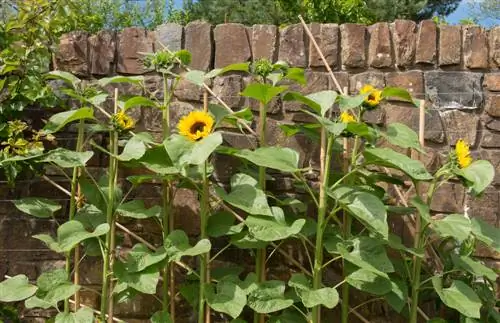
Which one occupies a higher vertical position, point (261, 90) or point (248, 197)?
point (261, 90)

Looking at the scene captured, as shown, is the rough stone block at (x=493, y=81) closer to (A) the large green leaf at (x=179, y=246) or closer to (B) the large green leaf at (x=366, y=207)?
(B) the large green leaf at (x=366, y=207)

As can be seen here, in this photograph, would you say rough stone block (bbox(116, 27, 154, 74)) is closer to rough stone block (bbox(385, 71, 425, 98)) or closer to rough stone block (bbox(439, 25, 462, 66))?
rough stone block (bbox(385, 71, 425, 98))

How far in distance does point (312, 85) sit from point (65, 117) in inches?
36.8

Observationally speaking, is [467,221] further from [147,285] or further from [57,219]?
[57,219]

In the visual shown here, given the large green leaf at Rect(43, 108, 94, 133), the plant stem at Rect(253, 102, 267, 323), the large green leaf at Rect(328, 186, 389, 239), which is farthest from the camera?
the plant stem at Rect(253, 102, 267, 323)

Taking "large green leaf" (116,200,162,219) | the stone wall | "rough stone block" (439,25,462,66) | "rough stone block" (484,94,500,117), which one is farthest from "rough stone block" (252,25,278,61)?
"rough stone block" (484,94,500,117)

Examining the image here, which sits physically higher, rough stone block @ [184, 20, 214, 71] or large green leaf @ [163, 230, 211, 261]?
rough stone block @ [184, 20, 214, 71]

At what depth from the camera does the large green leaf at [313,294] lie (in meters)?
2.07

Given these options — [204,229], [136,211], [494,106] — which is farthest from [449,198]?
[136,211]

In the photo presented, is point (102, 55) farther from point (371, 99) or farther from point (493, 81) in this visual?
point (493, 81)

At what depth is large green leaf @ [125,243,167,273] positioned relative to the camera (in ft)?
7.16

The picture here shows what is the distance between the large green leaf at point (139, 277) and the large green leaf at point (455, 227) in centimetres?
90

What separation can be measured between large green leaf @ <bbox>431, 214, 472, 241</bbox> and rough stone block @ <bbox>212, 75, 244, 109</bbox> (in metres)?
0.90

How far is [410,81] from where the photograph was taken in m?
2.61
